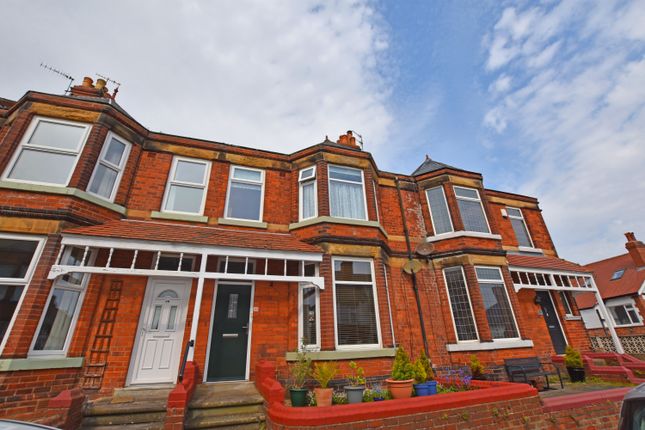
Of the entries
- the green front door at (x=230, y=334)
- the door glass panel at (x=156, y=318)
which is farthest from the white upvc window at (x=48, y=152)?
the green front door at (x=230, y=334)

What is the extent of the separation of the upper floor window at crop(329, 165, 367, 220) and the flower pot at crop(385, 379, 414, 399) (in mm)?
4888

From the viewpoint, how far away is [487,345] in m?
8.79

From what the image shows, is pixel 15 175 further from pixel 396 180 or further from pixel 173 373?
pixel 396 180

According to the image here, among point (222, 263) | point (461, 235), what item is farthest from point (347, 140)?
point (222, 263)

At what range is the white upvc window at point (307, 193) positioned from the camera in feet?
30.6

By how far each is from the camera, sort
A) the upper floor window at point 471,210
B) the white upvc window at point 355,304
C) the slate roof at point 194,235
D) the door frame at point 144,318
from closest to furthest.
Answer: the slate roof at point 194,235 < the door frame at point 144,318 < the white upvc window at point 355,304 < the upper floor window at point 471,210

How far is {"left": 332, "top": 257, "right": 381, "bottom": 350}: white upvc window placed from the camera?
759 centimetres

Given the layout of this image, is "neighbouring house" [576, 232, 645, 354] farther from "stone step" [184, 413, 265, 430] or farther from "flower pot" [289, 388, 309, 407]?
"stone step" [184, 413, 265, 430]

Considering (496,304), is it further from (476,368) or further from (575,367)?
(575,367)

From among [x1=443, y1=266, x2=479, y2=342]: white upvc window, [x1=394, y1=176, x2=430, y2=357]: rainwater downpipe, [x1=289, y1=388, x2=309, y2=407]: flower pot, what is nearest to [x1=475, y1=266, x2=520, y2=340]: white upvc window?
[x1=443, y1=266, x2=479, y2=342]: white upvc window

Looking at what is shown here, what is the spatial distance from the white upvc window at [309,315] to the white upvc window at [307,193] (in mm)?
1970

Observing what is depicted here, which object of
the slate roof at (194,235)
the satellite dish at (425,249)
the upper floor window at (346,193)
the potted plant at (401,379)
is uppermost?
the upper floor window at (346,193)

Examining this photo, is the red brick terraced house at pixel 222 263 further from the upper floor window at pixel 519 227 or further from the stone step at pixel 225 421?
the upper floor window at pixel 519 227

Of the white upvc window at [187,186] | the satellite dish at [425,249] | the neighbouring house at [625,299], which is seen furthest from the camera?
the neighbouring house at [625,299]
